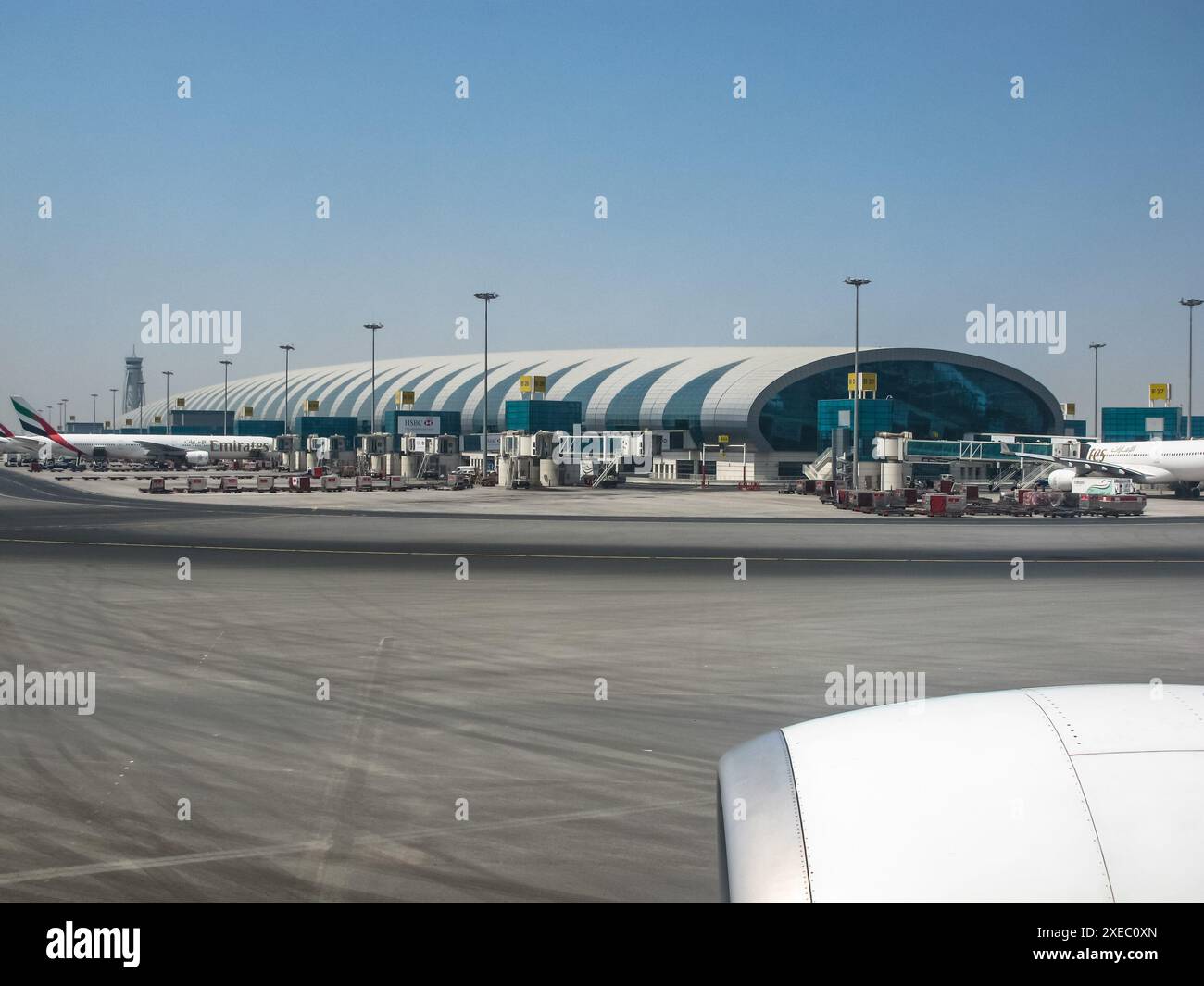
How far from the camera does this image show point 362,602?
23219mm

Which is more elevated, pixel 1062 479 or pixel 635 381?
pixel 635 381

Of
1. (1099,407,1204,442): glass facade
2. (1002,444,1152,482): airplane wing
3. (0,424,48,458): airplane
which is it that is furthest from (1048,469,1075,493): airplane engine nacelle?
(0,424,48,458): airplane

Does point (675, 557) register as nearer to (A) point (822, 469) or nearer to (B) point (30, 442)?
(A) point (822, 469)

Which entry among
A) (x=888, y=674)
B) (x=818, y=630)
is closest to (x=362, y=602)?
(x=818, y=630)

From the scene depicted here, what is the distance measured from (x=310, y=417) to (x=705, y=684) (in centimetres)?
13693

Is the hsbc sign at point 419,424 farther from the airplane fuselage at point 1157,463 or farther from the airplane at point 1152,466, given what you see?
the airplane fuselage at point 1157,463

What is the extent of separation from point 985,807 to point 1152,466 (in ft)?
242

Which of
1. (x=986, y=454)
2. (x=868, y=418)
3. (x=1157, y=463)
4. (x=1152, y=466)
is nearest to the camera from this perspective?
(x=1157, y=463)

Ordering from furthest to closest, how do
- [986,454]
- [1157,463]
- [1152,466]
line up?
[986,454] → [1152,466] → [1157,463]

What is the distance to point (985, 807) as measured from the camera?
333 centimetres

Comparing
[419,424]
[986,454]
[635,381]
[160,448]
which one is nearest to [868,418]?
[986,454]

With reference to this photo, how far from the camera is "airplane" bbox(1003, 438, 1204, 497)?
67.5 m

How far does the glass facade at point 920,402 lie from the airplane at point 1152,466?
38739mm
